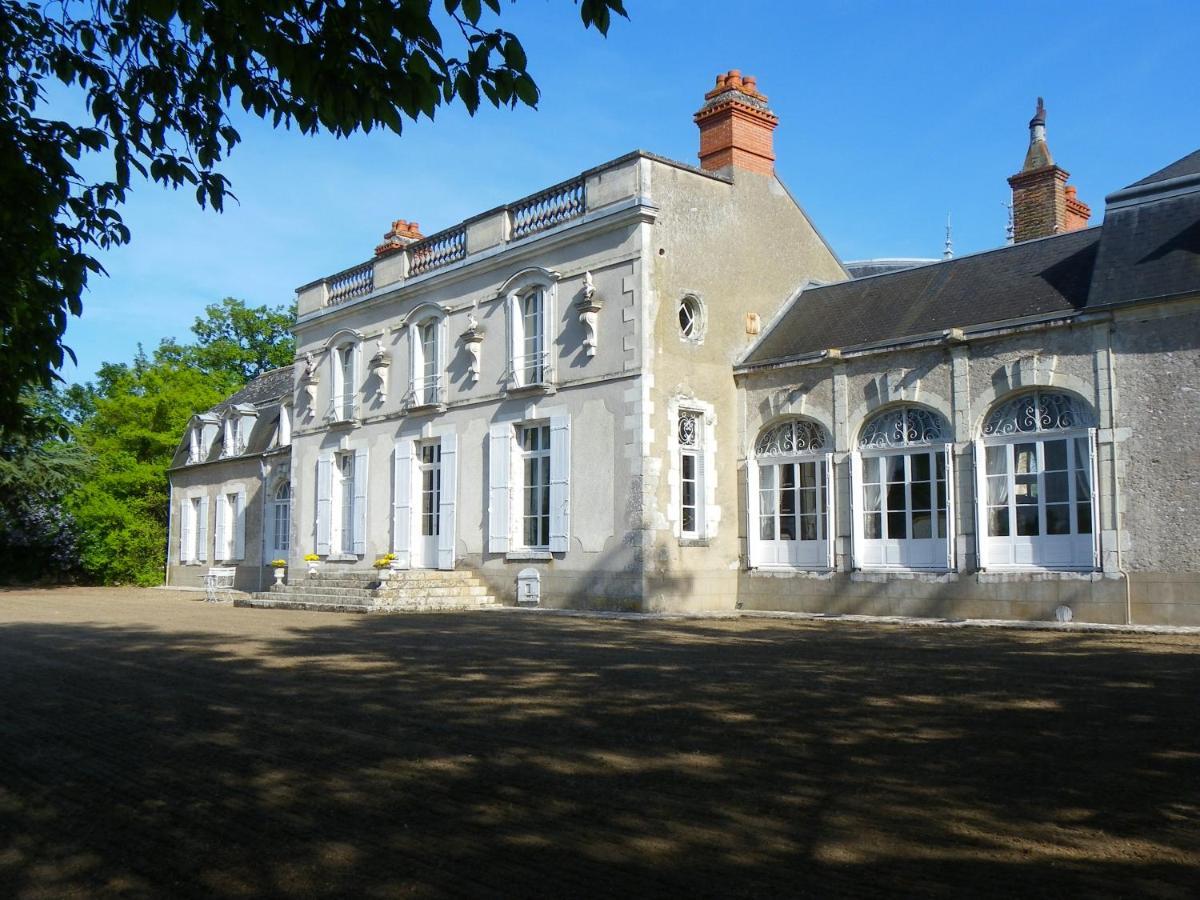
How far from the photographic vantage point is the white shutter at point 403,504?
17891 millimetres

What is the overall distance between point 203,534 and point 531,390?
1373cm

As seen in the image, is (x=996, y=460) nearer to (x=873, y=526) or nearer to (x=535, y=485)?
(x=873, y=526)

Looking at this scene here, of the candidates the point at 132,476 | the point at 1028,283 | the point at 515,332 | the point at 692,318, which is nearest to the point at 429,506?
the point at 515,332

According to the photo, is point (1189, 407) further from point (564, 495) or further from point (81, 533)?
point (81, 533)

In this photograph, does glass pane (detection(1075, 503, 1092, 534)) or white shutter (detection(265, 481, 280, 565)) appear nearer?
glass pane (detection(1075, 503, 1092, 534))

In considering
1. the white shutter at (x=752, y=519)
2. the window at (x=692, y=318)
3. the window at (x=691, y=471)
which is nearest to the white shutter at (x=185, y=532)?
the window at (x=691, y=471)

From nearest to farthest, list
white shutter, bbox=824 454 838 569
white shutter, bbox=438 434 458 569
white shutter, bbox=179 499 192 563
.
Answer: white shutter, bbox=824 454 838 569
white shutter, bbox=438 434 458 569
white shutter, bbox=179 499 192 563

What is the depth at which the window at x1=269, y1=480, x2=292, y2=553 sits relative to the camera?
901 inches

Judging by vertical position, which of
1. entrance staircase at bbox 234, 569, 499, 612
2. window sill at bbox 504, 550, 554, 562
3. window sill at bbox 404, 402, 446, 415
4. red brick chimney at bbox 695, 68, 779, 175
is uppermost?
red brick chimney at bbox 695, 68, 779, 175

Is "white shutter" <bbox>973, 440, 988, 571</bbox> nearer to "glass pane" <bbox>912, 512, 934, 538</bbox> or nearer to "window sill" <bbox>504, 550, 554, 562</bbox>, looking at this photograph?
"glass pane" <bbox>912, 512, 934, 538</bbox>

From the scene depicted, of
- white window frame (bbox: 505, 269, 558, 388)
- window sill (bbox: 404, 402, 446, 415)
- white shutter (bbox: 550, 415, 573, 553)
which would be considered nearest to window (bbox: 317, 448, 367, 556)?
window sill (bbox: 404, 402, 446, 415)

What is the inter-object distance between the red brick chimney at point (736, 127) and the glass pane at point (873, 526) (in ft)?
18.8

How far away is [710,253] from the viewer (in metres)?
15.2

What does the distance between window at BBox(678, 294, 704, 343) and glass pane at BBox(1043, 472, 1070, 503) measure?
500 cm
